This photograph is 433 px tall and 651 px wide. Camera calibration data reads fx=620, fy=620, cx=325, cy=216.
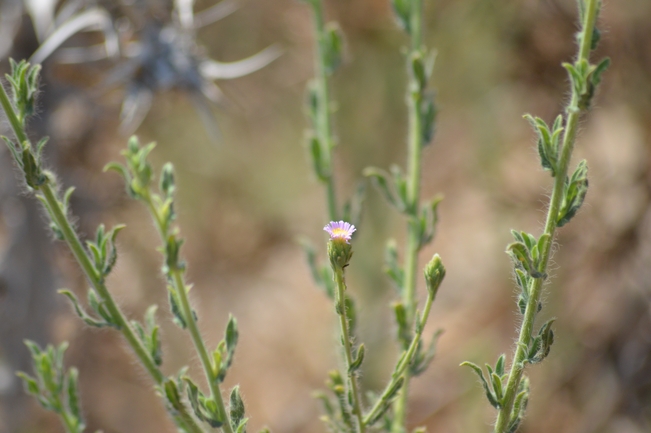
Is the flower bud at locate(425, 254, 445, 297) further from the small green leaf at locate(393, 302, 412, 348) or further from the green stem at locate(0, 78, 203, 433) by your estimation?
the green stem at locate(0, 78, 203, 433)

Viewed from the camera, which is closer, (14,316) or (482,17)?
(14,316)

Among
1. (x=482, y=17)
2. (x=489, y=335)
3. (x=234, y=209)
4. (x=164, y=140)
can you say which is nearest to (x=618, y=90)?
(x=482, y=17)

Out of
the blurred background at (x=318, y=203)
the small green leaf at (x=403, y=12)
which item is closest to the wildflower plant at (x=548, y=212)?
the small green leaf at (x=403, y=12)

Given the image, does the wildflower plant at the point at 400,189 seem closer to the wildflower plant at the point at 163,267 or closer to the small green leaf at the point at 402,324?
the small green leaf at the point at 402,324

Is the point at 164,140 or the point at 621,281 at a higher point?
Result: the point at 164,140

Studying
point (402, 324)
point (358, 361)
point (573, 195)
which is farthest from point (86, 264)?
point (573, 195)

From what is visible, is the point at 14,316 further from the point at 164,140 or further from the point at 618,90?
the point at 618,90
